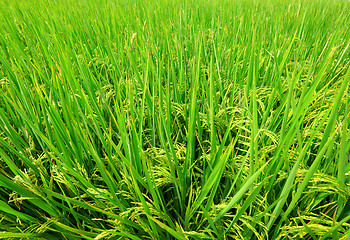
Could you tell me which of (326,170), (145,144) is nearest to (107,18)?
(145,144)

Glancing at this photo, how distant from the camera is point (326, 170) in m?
0.48

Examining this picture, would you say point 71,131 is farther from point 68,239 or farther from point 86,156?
point 68,239

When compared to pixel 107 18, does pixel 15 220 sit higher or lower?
lower

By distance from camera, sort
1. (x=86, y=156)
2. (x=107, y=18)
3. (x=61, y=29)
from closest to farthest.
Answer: (x=86, y=156) → (x=61, y=29) → (x=107, y=18)

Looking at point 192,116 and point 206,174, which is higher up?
point 192,116

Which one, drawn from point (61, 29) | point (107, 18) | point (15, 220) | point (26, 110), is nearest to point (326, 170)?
point (15, 220)

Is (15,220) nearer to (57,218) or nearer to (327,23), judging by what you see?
(57,218)

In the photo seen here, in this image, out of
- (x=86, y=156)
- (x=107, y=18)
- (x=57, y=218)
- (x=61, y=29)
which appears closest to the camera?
(x=57, y=218)

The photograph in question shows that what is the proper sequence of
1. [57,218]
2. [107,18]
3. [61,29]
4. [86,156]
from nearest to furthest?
[57,218]
[86,156]
[61,29]
[107,18]

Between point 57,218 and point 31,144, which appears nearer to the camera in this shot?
point 57,218

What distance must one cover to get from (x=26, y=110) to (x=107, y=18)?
4.48ft

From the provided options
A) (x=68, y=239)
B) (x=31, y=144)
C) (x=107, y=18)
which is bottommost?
(x=68, y=239)

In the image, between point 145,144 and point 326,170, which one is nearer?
point 326,170

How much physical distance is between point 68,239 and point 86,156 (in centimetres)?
21
